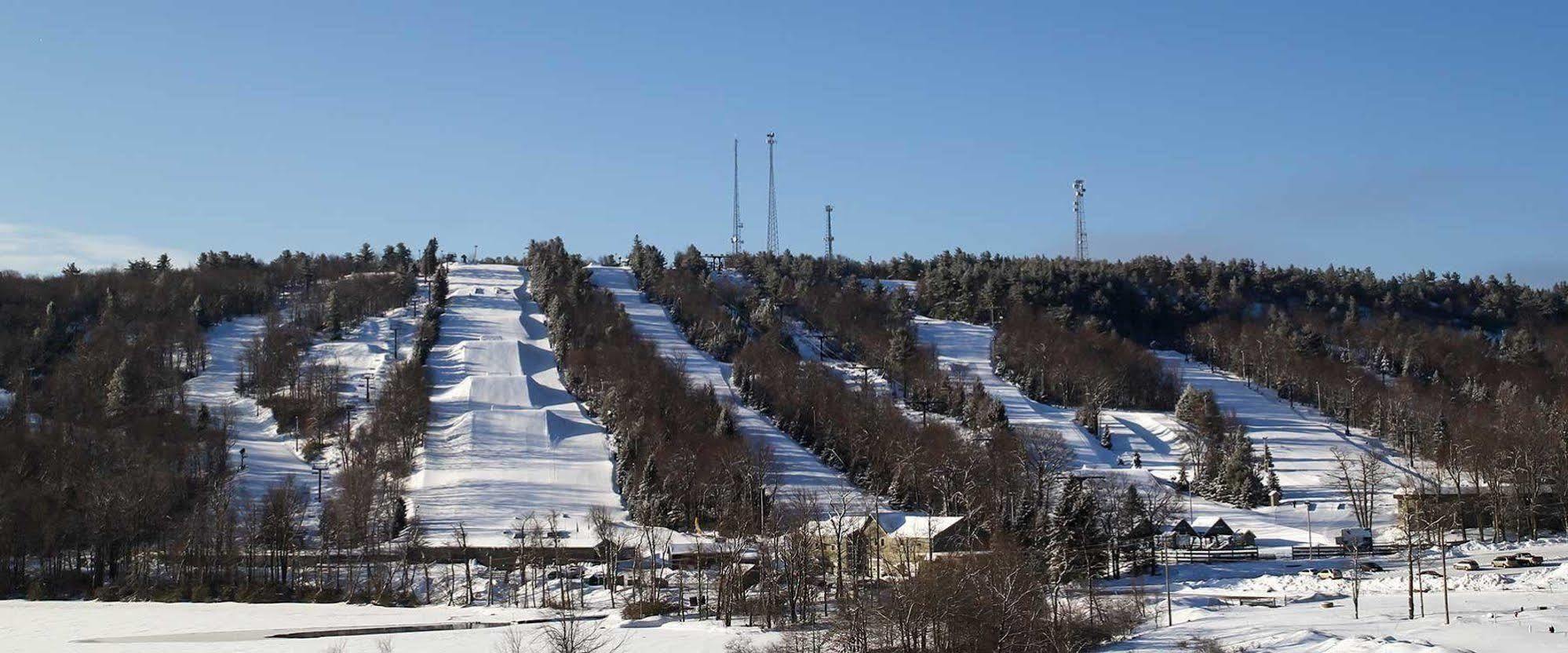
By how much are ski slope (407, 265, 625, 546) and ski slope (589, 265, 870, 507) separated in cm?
848

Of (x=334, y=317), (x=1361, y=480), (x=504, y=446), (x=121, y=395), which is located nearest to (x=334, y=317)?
(x=334, y=317)

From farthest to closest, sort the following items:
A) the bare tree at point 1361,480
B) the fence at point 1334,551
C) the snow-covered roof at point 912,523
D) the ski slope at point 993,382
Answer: the ski slope at point 993,382 → the bare tree at point 1361,480 → the fence at point 1334,551 → the snow-covered roof at point 912,523

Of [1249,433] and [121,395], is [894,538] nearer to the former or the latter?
[1249,433]

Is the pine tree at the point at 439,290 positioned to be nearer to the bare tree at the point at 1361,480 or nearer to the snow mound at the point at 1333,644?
the bare tree at the point at 1361,480

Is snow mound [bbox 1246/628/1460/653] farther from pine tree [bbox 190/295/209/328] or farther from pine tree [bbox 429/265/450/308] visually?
pine tree [bbox 429/265/450/308]

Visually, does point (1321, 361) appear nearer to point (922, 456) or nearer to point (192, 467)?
point (922, 456)

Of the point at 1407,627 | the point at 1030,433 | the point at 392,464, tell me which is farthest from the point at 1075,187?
the point at 1407,627

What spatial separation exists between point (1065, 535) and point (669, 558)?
1583cm

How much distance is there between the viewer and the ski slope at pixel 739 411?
66438 millimetres

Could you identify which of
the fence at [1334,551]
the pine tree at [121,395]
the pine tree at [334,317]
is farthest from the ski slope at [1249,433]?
the pine tree at [121,395]

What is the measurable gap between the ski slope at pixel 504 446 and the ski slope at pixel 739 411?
8479 mm

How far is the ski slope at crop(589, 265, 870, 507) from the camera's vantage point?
218ft

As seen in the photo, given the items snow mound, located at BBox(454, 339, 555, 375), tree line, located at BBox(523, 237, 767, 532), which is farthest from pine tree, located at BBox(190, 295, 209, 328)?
tree line, located at BBox(523, 237, 767, 532)

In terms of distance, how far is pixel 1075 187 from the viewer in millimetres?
128500
